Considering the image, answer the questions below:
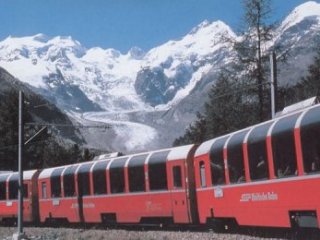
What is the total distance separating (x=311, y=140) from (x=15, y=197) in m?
26.0

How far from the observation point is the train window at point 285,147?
14703 mm

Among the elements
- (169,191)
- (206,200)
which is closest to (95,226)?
(169,191)

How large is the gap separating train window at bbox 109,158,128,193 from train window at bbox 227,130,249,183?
8.51 metres

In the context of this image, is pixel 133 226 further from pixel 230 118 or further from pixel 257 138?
pixel 230 118

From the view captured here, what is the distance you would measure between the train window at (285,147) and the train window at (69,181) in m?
17.1

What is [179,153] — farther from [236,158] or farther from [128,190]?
[236,158]

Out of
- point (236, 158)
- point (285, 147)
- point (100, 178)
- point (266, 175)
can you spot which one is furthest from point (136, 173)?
point (285, 147)

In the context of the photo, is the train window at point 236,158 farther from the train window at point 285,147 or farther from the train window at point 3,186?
the train window at point 3,186

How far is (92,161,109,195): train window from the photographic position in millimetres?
28038

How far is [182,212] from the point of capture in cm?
2311

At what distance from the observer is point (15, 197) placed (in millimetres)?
36781

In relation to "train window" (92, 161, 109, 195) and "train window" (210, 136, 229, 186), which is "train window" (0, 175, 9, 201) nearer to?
"train window" (92, 161, 109, 195)

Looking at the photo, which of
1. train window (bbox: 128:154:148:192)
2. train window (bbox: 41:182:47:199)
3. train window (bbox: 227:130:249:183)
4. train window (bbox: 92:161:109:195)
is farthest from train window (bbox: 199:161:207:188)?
train window (bbox: 41:182:47:199)

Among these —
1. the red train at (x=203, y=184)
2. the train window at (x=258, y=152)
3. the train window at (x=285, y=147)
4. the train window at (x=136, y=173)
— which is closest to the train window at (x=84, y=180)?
the red train at (x=203, y=184)
